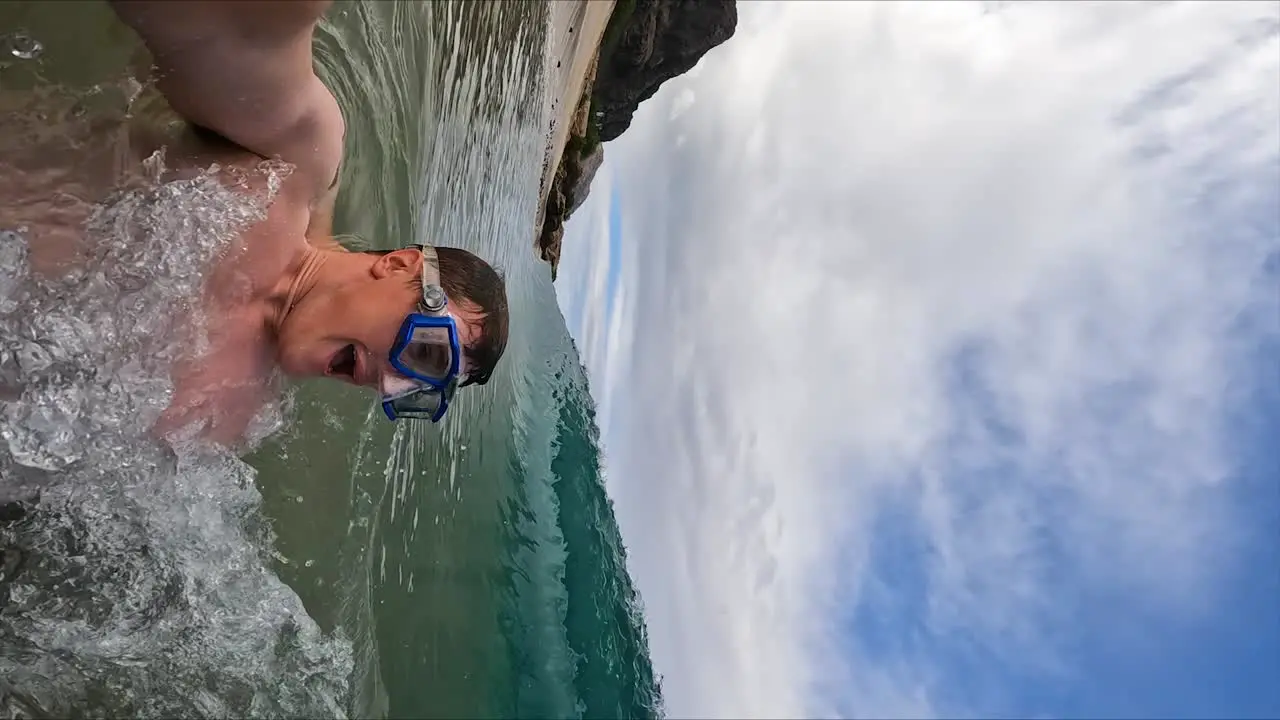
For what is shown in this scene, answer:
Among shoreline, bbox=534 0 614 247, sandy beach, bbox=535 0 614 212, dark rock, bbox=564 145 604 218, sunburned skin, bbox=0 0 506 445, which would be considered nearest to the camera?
sunburned skin, bbox=0 0 506 445

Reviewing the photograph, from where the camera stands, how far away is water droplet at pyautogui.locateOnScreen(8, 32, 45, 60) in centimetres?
223

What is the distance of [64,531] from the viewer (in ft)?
8.46

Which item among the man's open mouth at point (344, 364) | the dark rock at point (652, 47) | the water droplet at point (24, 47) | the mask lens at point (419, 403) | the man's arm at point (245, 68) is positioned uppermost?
the dark rock at point (652, 47)

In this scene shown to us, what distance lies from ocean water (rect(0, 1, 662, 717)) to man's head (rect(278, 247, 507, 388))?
0.98 feet

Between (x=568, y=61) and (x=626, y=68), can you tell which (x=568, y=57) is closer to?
(x=568, y=61)

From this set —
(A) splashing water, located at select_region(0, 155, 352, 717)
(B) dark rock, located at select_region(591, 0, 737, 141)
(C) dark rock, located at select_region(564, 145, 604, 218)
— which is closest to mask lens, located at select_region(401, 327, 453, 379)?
(A) splashing water, located at select_region(0, 155, 352, 717)

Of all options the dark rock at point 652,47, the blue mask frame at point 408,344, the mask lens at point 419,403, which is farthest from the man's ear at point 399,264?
the dark rock at point 652,47

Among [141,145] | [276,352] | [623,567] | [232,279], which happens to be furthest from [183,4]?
[623,567]

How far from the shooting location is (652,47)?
70.1 feet

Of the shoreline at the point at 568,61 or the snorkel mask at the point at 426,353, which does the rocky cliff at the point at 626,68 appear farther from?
the snorkel mask at the point at 426,353

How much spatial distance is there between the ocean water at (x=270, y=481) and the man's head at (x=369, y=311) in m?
0.30

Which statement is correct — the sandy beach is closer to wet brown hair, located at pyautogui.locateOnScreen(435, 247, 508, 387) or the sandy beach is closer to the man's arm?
wet brown hair, located at pyautogui.locateOnScreen(435, 247, 508, 387)

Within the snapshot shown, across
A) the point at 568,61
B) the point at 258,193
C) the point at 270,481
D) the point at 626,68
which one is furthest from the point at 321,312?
the point at 626,68

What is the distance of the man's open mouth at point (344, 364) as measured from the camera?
2.42m
